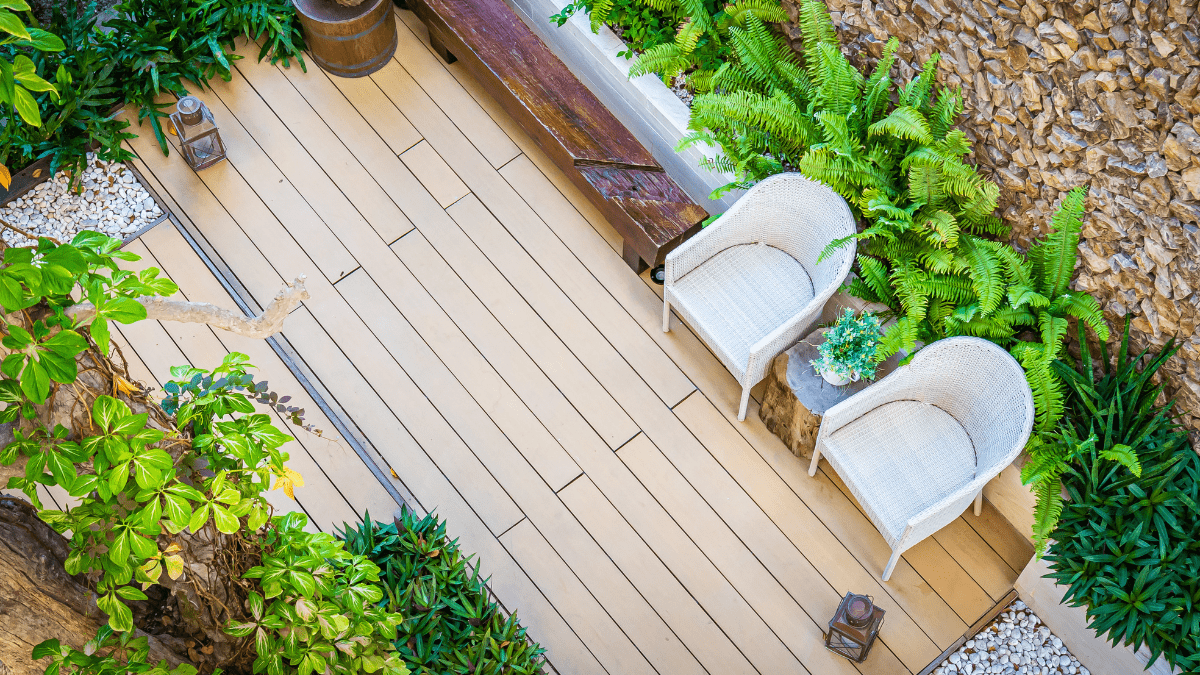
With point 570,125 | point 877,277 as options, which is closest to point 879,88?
point 877,277

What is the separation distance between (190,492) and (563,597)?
6.73 ft

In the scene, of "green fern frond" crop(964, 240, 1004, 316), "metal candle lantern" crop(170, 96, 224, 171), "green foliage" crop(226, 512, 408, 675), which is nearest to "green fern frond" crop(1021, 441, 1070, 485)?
"green fern frond" crop(964, 240, 1004, 316)

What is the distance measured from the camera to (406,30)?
198 inches

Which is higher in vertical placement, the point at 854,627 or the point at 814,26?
the point at 814,26

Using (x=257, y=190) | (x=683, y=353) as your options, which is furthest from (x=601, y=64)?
(x=257, y=190)

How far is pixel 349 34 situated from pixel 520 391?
1930mm

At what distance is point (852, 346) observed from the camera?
3.53m

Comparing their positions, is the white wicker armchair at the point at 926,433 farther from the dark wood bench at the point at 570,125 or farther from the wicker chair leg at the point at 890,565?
the dark wood bench at the point at 570,125

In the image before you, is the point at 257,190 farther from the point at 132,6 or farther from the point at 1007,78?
the point at 1007,78

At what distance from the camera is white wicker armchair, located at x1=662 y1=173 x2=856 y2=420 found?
12.5 feet

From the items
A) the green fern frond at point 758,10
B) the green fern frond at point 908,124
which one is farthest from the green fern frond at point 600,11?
the green fern frond at point 908,124

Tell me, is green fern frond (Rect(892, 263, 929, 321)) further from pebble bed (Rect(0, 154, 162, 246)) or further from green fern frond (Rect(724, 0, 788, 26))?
pebble bed (Rect(0, 154, 162, 246))

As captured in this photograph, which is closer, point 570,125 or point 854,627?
point 854,627

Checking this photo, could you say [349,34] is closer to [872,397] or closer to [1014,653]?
[872,397]
